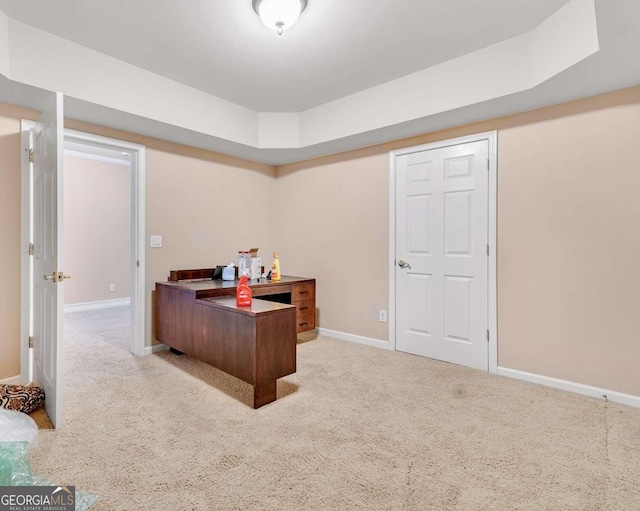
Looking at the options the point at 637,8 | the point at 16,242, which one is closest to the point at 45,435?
the point at 16,242

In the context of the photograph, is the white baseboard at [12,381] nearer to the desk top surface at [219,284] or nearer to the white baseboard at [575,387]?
the desk top surface at [219,284]

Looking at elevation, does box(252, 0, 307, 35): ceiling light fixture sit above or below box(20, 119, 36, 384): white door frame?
above

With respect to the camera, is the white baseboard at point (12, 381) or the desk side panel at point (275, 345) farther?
the white baseboard at point (12, 381)

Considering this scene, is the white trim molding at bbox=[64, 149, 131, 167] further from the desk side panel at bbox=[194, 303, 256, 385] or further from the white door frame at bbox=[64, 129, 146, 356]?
the desk side panel at bbox=[194, 303, 256, 385]

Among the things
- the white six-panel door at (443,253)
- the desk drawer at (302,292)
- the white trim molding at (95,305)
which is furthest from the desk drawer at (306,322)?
the white trim molding at (95,305)

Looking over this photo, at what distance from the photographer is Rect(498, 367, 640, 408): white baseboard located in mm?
2314

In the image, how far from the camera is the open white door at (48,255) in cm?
196

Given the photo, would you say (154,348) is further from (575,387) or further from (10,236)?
(575,387)

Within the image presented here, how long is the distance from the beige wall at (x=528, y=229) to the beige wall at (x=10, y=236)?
466 mm

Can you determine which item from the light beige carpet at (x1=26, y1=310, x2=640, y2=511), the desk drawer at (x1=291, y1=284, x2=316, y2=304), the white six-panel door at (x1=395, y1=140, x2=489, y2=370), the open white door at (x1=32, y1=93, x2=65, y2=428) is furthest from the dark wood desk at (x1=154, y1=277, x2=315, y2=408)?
the white six-panel door at (x1=395, y1=140, x2=489, y2=370)

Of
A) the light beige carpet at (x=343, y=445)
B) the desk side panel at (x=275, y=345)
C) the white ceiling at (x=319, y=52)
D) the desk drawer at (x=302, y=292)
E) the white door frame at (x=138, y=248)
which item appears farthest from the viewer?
the desk drawer at (x=302, y=292)

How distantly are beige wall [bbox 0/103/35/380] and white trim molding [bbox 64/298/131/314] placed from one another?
3087 millimetres

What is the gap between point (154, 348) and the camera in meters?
3.41

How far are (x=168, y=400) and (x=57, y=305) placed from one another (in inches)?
37.2
